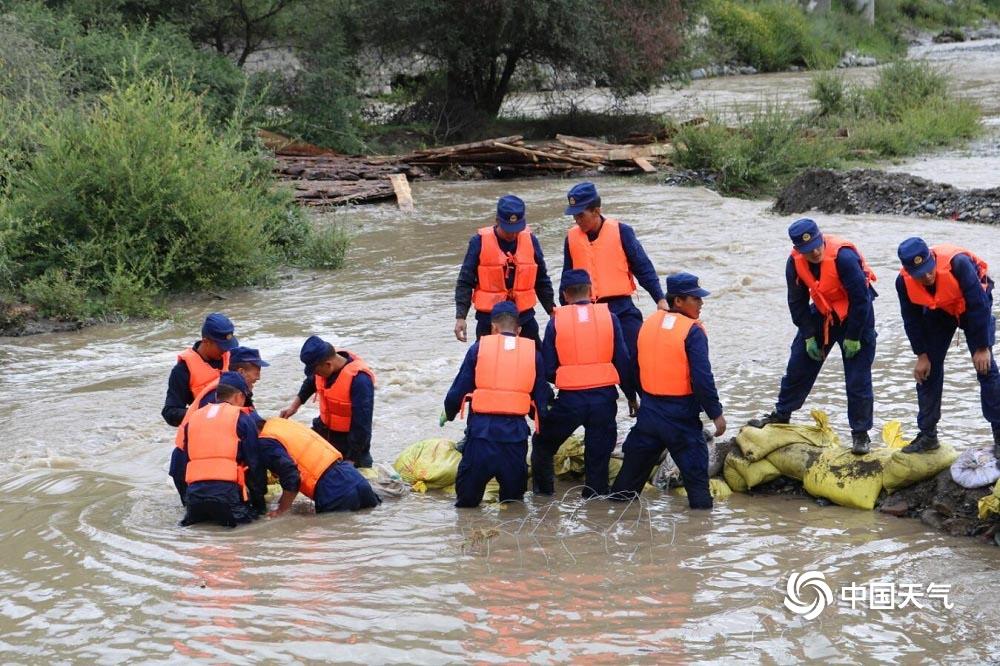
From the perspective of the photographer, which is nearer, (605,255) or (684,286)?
(684,286)

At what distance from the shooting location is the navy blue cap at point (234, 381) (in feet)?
22.4

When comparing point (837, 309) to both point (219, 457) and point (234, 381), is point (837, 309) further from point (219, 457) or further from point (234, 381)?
point (219, 457)

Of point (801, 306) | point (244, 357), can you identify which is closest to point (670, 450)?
point (801, 306)

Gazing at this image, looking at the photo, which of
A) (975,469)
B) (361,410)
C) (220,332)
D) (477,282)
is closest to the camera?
(975,469)

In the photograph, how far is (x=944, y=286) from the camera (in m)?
6.72

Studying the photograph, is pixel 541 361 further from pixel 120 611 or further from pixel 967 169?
pixel 967 169

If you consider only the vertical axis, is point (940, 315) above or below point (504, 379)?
above

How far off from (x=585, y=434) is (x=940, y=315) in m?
2.27

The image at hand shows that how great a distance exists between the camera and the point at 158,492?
24.9ft

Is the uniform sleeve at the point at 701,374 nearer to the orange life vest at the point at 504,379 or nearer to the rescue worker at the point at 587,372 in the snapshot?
the rescue worker at the point at 587,372

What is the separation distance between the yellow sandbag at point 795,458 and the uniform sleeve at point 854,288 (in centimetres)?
76

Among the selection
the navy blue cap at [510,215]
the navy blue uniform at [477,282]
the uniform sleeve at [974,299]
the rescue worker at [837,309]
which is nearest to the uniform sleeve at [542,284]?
the navy blue uniform at [477,282]

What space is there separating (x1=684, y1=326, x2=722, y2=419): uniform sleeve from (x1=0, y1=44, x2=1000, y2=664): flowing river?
0.71m

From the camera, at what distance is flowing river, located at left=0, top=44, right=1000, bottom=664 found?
16.8 ft
